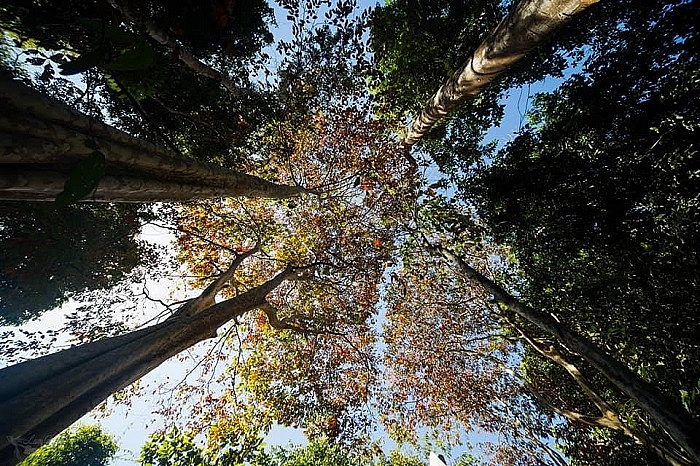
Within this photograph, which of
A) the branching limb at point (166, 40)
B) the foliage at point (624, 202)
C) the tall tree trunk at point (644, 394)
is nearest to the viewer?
the tall tree trunk at point (644, 394)

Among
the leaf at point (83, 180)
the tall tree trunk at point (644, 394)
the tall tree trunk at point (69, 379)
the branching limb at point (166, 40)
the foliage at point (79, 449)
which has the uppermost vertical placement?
the branching limb at point (166, 40)

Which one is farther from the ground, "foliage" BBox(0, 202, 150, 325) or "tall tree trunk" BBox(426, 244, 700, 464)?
"foliage" BBox(0, 202, 150, 325)

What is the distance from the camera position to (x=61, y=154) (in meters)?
2.17

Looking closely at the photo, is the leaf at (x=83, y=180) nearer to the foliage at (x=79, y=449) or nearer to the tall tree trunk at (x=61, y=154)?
the tall tree trunk at (x=61, y=154)

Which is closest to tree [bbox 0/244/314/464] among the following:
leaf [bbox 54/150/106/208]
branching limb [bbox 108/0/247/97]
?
leaf [bbox 54/150/106/208]

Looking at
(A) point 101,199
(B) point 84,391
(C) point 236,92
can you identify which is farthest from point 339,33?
(B) point 84,391

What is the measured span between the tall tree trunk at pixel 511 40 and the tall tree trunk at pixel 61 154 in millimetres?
4345

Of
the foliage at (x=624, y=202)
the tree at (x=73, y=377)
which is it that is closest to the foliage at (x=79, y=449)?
the tree at (x=73, y=377)

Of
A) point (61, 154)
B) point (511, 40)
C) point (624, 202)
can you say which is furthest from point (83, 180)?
point (624, 202)

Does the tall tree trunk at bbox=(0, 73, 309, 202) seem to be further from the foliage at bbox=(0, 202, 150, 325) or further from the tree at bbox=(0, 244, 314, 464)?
the foliage at bbox=(0, 202, 150, 325)

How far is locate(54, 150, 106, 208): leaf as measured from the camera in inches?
32.4

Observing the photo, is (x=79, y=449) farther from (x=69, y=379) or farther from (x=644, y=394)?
(x=644, y=394)

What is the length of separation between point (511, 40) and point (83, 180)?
4.77 metres

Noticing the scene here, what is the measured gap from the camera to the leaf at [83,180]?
82 cm
